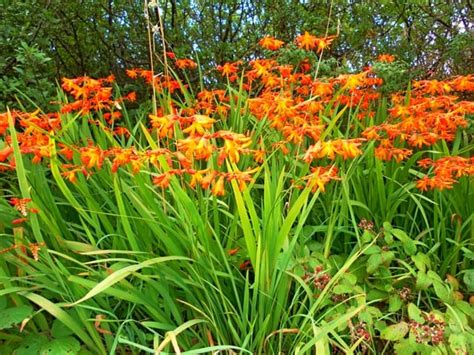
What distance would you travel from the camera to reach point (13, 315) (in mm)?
Answer: 1519

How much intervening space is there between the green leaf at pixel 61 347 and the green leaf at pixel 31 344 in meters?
0.02

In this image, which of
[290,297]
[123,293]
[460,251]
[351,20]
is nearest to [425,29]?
[351,20]

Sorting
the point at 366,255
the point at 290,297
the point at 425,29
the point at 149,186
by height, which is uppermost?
the point at 425,29

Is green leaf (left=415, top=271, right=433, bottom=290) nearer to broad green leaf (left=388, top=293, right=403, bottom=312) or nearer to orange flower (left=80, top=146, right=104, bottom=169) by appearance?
broad green leaf (left=388, top=293, right=403, bottom=312)

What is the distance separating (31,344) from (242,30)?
3044 mm

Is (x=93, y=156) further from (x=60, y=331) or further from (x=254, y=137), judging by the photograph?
(x=254, y=137)

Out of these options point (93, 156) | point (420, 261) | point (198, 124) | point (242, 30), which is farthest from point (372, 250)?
point (242, 30)

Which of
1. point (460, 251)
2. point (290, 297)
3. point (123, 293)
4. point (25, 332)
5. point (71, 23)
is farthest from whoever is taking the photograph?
point (71, 23)

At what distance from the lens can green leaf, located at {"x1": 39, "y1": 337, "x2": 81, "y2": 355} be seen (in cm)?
150

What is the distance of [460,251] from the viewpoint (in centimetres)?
216

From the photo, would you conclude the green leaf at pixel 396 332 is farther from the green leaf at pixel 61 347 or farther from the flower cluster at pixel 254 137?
the green leaf at pixel 61 347

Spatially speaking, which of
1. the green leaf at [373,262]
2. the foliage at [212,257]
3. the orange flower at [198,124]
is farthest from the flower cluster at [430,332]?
the orange flower at [198,124]

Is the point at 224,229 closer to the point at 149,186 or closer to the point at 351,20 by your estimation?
the point at 149,186

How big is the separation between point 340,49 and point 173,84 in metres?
1.86
